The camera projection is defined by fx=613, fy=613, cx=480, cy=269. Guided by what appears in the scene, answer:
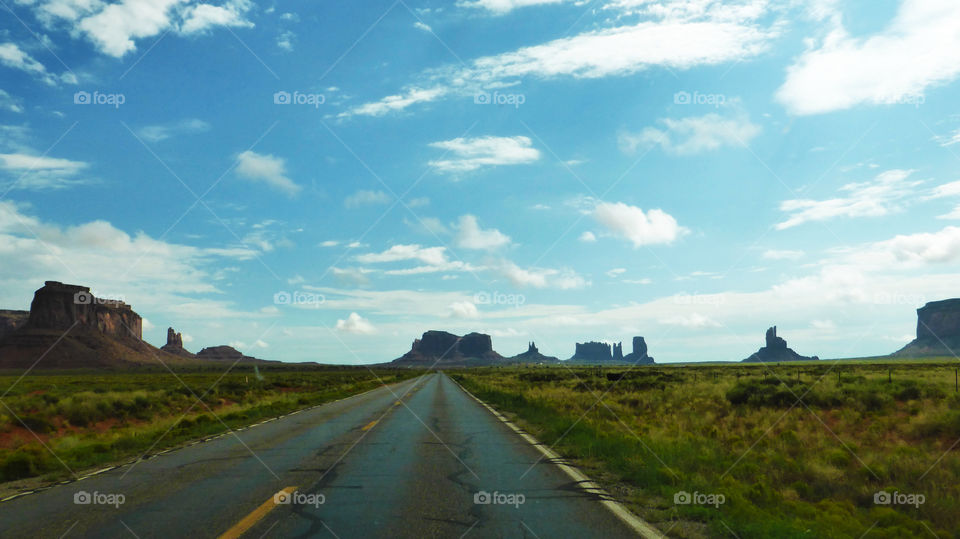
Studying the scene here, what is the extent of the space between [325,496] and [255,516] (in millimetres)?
1360

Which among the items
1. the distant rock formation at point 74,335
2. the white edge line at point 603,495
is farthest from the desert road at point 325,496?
the distant rock formation at point 74,335

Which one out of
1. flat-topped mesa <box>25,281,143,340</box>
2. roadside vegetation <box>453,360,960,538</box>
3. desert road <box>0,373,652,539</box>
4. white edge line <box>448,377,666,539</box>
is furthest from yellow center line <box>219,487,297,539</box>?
flat-topped mesa <box>25,281,143,340</box>

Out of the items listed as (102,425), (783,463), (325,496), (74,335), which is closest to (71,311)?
(74,335)

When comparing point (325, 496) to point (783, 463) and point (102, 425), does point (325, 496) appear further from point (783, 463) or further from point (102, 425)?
point (102, 425)

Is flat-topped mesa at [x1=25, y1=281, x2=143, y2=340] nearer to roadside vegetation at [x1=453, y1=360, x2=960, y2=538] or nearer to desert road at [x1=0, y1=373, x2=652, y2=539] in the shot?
roadside vegetation at [x1=453, y1=360, x2=960, y2=538]

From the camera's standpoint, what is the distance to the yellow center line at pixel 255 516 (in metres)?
6.28

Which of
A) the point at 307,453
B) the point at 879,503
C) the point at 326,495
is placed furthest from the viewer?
the point at 307,453

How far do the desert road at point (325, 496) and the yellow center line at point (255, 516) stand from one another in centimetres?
1

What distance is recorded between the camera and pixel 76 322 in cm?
15188

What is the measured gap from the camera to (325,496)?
831 centimetres

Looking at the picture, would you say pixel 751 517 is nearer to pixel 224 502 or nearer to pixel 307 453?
pixel 224 502

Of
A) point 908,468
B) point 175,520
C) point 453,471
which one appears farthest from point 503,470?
point 908,468

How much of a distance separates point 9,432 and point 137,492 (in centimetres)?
1905

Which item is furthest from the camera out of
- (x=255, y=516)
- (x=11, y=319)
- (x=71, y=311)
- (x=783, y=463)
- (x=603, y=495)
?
(x=11, y=319)
